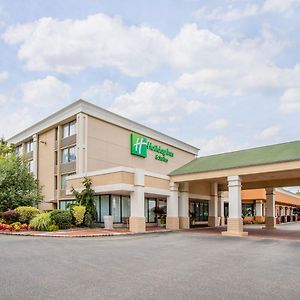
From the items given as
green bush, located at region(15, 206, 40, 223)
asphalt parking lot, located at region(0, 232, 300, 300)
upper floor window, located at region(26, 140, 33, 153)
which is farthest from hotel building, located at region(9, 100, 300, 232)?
asphalt parking lot, located at region(0, 232, 300, 300)

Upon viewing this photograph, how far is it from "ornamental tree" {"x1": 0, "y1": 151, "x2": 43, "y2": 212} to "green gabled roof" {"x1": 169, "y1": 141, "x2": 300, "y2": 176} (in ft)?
40.9

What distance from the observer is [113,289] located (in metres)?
7.55

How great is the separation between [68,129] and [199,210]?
16023mm

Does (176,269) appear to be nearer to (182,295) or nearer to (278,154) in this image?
(182,295)

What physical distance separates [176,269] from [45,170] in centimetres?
2977

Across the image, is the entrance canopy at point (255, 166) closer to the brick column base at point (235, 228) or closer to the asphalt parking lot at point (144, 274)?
the brick column base at point (235, 228)

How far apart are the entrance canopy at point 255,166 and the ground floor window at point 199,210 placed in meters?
7.15

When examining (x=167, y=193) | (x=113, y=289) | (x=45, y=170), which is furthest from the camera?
(x=45, y=170)

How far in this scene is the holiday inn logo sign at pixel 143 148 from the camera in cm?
3597

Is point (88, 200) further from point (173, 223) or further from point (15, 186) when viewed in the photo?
point (15, 186)

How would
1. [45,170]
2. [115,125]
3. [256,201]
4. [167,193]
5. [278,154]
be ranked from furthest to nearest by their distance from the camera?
[256,201] → [45,170] → [115,125] → [167,193] → [278,154]

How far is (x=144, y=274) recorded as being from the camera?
9.28 metres

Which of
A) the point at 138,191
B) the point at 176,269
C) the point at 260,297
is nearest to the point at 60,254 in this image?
the point at 176,269

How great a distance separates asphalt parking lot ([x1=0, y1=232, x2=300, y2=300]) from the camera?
23.9ft
